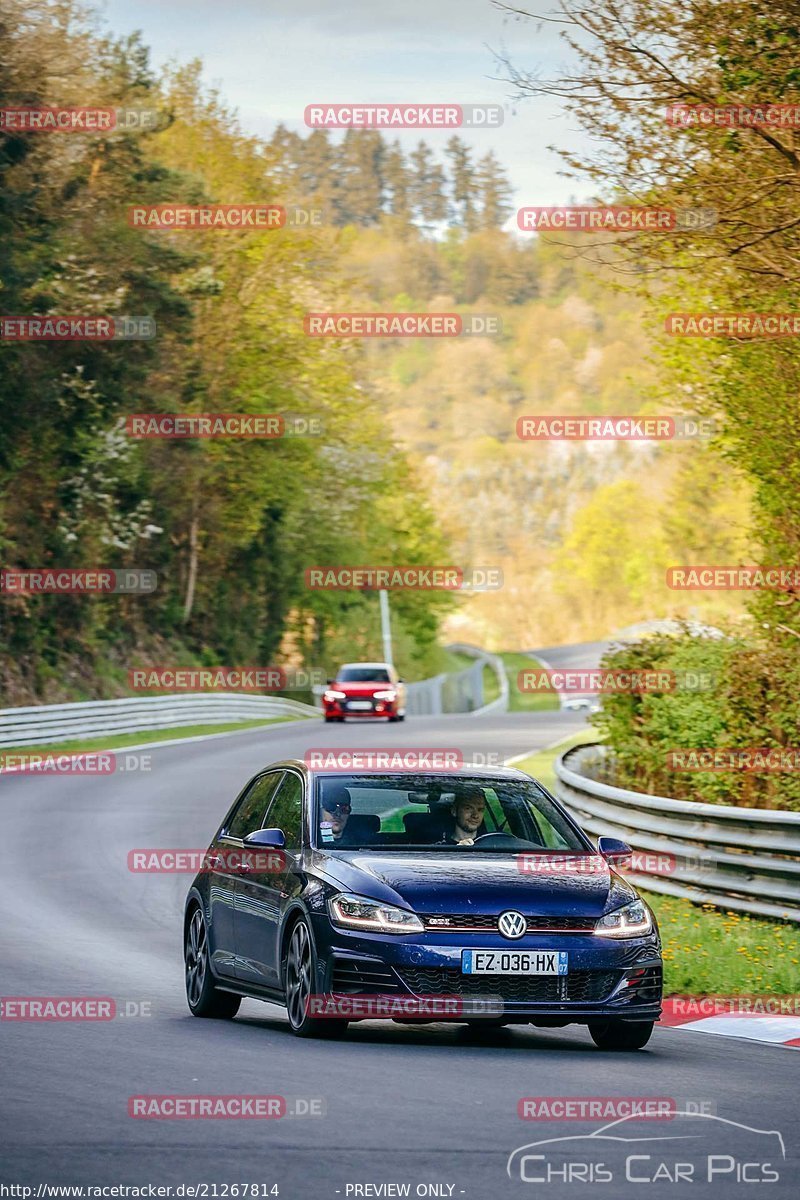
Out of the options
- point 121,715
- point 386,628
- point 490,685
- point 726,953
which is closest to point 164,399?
point 121,715

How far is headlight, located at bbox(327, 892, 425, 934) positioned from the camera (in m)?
9.60

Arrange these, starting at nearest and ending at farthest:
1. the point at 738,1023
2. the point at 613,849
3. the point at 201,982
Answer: the point at 613,849 < the point at 738,1023 < the point at 201,982

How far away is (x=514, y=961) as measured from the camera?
960 cm

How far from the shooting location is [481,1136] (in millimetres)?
7293

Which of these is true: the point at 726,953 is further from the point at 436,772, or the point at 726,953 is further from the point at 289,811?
the point at 289,811

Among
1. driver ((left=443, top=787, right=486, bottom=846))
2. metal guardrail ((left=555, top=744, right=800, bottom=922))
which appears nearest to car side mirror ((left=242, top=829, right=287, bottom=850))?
driver ((left=443, top=787, right=486, bottom=846))

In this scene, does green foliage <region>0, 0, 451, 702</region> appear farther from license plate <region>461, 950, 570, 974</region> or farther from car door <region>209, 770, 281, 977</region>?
license plate <region>461, 950, 570, 974</region>

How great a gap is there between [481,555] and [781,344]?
175566 millimetres

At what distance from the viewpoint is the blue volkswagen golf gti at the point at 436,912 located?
31.4ft

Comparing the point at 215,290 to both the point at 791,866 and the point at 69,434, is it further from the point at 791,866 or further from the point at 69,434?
the point at 791,866

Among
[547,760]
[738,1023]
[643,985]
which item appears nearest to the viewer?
[643,985]

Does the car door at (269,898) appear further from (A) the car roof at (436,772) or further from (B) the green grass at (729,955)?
(B) the green grass at (729,955)

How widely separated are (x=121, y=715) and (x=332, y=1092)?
3763 cm

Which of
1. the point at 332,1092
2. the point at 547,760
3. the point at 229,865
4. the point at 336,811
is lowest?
the point at 547,760
